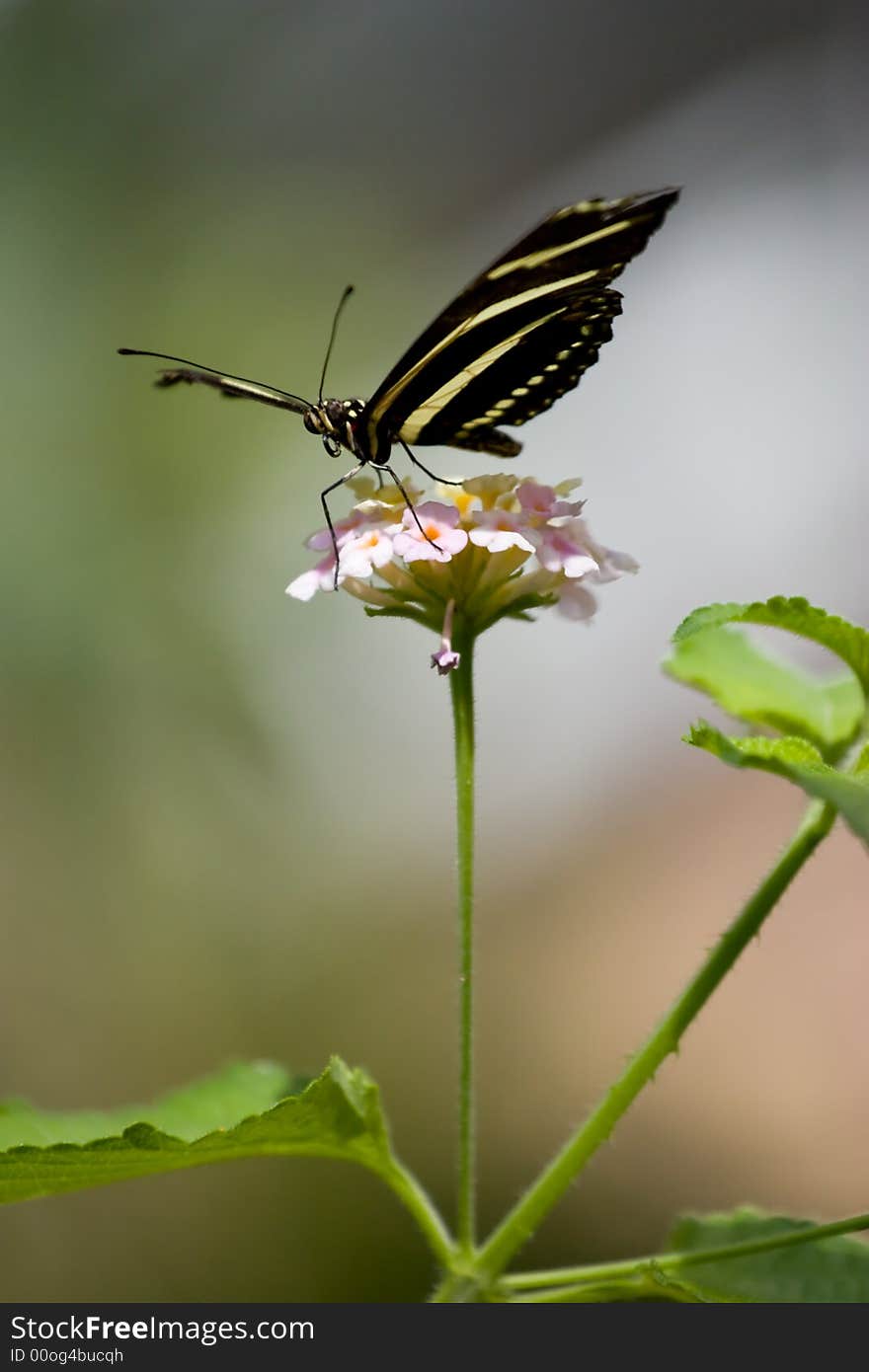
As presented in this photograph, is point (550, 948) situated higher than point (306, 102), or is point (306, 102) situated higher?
point (306, 102)

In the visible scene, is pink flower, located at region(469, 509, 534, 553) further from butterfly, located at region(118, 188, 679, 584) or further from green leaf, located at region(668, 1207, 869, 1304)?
green leaf, located at region(668, 1207, 869, 1304)

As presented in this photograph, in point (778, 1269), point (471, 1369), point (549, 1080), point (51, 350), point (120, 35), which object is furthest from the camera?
point (120, 35)

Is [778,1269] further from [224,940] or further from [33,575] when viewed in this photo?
[33,575]

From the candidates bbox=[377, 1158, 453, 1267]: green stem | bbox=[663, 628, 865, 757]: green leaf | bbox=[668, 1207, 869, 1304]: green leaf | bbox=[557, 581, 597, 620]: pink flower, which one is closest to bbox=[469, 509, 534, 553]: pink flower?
bbox=[557, 581, 597, 620]: pink flower

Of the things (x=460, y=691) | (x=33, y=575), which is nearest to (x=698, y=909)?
(x=33, y=575)

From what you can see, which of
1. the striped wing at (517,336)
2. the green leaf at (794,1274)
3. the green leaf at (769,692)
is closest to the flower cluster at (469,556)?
the green leaf at (769,692)

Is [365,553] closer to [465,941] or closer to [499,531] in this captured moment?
[499,531]

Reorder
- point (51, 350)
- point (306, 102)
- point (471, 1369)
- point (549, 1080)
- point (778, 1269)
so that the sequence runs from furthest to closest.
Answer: point (306, 102) < point (51, 350) < point (549, 1080) < point (778, 1269) < point (471, 1369)

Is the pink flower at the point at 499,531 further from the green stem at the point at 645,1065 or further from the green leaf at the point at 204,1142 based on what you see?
the green leaf at the point at 204,1142
